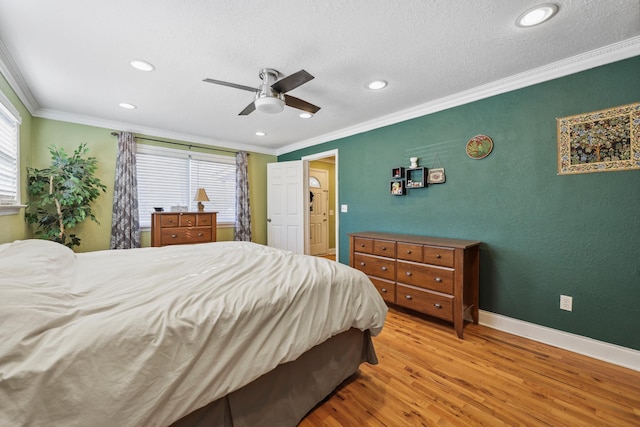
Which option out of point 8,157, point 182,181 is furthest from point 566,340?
point 8,157

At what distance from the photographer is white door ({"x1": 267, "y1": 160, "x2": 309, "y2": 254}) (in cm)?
470

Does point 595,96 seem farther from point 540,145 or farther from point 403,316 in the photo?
point 403,316

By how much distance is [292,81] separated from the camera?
6.70 ft

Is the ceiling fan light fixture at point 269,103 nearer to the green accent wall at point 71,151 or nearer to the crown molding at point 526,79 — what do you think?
the crown molding at point 526,79

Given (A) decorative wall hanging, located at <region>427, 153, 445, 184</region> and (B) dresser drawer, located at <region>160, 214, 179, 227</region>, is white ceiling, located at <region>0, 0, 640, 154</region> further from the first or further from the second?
(B) dresser drawer, located at <region>160, 214, 179, 227</region>

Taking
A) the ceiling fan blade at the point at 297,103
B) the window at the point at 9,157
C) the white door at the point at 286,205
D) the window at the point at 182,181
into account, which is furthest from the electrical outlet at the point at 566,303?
the window at the point at 9,157

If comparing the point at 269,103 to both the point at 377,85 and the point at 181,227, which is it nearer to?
the point at 377,85

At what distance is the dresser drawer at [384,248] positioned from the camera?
9.66 ft

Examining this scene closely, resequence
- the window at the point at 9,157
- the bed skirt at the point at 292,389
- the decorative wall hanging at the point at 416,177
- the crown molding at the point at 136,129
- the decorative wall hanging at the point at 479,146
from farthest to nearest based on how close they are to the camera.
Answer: the crown molding at the point at 136,129
the decorative wall hanging at the point at 416,177
the decorative wall hanging at the point at 479,146
the window at the point at 9,157
the bed skirt at the point at 292,389

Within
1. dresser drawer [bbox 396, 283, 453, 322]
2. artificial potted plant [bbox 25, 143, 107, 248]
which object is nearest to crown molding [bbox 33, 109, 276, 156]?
artificial potted plant [bbox 25, 143, 107, 248]

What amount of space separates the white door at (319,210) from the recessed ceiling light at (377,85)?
3866mm

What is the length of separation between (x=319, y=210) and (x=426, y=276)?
4.18 m

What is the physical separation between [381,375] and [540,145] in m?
2.48

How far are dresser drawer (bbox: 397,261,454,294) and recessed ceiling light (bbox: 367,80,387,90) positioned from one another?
6.19ft
